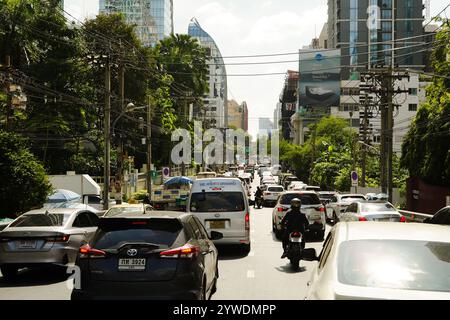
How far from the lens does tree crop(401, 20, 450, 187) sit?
3475 centimetres

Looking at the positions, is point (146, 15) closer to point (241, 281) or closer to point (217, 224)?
point (217, 224)

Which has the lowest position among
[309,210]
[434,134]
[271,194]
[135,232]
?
[271,194]

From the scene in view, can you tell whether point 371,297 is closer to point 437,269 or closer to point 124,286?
point 437,269

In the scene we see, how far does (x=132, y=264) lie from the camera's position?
7.96 m

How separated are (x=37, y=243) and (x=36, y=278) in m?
0.98

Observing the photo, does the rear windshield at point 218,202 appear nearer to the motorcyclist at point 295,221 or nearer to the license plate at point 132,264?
the motorcyclist at point 295,221

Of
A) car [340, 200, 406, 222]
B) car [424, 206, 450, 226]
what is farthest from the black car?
car [340, 200, 406, 222]

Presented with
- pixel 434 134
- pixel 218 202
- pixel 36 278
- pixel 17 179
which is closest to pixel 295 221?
pixel 218 202

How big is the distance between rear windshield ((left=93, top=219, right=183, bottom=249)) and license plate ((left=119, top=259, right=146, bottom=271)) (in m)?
0.26

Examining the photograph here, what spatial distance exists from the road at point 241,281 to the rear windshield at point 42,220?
43.9 inches

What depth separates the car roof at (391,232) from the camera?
5332 mm

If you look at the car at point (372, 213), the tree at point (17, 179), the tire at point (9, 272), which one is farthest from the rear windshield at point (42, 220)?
the car at point (372, 213)

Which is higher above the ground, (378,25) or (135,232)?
(378,25)
